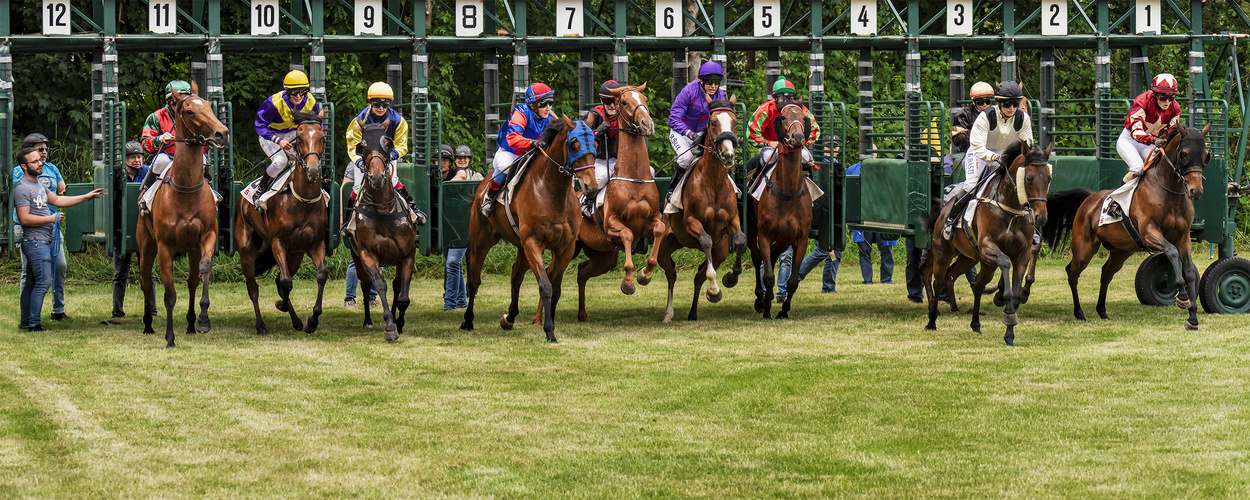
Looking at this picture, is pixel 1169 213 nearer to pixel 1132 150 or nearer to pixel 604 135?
pixel 1132 150

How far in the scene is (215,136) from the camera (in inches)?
415

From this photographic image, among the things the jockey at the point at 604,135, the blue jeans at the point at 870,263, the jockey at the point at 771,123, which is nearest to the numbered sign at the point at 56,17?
the jockey at the point at 604,135

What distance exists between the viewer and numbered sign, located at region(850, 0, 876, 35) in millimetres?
15516

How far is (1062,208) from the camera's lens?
12.6 meters

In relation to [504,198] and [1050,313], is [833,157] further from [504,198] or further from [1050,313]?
[504,198]

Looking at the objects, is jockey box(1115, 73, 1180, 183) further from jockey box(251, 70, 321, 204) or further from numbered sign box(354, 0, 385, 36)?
numbered sign box(354, 0, 385, 36)

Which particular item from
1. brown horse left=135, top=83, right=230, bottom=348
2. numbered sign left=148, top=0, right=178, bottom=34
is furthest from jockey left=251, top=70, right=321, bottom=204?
numbered sign left=148, top=0, right=178, bottom=34

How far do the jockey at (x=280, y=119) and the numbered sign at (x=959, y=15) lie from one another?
Answer: 7601mm

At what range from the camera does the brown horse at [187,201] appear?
34.7 ft

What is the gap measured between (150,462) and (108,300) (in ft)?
30.7

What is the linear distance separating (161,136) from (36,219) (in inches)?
48.5

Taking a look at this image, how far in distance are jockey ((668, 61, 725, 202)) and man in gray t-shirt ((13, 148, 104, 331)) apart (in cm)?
472

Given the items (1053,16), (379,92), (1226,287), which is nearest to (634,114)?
(379,92)

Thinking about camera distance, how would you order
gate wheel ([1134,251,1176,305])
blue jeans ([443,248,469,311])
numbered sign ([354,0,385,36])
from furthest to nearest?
numbered sign ([354,0,385,36])
blue jeans ([443,248,469,311])
gate wheel ([1134,251,1176,305])
